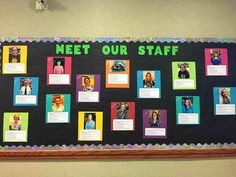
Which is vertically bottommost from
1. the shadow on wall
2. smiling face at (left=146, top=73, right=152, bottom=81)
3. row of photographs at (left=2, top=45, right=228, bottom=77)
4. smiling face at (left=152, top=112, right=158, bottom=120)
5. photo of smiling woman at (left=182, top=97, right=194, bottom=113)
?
smiling face at (left=152, top=112, right=158, bottom=120)

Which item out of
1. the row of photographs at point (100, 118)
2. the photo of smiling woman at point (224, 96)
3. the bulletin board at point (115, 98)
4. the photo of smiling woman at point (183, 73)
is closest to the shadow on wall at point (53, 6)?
the bulletin board at point (115, 98)

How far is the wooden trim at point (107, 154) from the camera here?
7.42ft

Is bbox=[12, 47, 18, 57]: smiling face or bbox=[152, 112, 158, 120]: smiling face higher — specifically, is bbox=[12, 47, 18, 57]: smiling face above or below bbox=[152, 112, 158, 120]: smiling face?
above

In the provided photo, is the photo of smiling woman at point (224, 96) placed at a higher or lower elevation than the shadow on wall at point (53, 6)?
lower

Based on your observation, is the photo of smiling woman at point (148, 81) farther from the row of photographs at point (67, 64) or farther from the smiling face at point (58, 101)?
the smiling face at point (58, 101)

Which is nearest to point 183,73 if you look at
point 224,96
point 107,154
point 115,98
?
point 224,96

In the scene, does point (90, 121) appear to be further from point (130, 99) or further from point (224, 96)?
point (224, 96)

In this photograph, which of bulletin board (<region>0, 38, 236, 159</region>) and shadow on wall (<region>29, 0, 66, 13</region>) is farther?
shadow on wall (<region>29, 0, 66, 13</region>)

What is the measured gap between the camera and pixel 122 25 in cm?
241

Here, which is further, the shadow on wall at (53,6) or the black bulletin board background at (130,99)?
the shadow on wall at (53,6)

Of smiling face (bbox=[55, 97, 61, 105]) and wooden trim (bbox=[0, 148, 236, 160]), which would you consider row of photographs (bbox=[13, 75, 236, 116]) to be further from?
wooden trim (bbox=[0, 148, 236, 160])

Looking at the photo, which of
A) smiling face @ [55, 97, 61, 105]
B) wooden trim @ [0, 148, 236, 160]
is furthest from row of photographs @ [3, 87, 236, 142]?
wooden trim @ [0, 148, 236, 160]

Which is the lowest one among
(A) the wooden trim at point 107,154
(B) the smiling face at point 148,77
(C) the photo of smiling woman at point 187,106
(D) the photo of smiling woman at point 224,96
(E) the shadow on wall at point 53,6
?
(A) the wooden trim at point 107,154

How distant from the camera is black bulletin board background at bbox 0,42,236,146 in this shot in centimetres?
229
